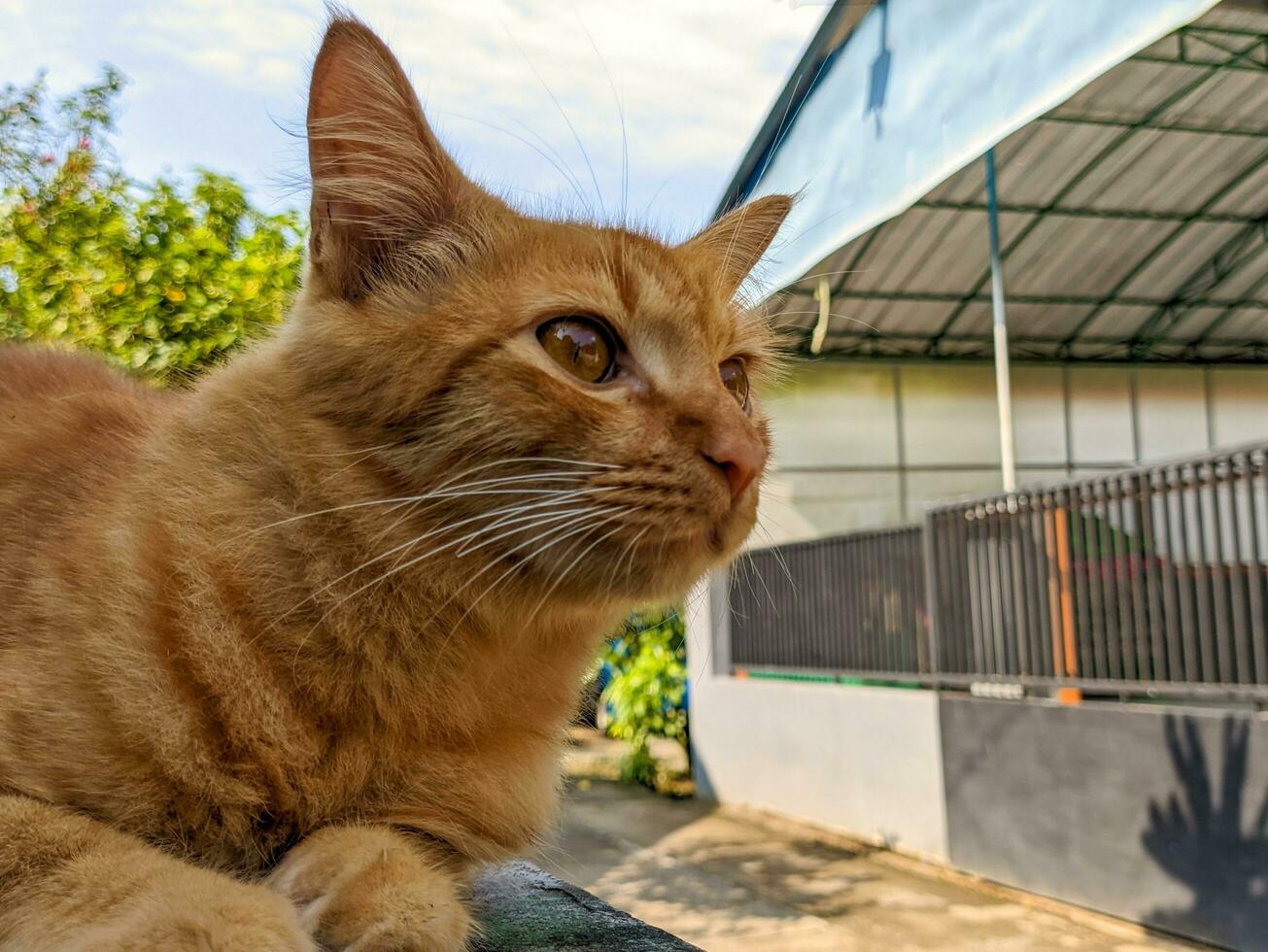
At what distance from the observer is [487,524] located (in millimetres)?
1405

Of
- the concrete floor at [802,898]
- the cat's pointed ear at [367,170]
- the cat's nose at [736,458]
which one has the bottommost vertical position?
the concrete floor at [802,898]

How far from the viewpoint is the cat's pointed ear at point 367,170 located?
151 cm

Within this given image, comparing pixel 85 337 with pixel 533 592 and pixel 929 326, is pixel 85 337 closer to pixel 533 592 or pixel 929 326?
pixel 533 592

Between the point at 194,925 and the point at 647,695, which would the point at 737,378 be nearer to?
the point at 194,925

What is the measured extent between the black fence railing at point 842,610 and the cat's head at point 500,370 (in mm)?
6915

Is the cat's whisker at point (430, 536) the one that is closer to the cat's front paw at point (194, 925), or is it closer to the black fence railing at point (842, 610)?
the cat's front paw at point (194, 925)

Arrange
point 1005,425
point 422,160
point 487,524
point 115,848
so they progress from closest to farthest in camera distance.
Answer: point 115,848 < point 487,524 < point 422,160 < point 1005,425

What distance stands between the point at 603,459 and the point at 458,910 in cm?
59

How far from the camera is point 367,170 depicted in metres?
1.56

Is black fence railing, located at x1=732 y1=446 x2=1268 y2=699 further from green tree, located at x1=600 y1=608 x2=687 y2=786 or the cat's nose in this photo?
the cat's nose

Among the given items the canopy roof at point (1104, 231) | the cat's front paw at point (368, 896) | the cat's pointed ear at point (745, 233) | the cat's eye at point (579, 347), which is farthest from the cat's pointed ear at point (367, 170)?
the canopy roof at point (1104, 231)

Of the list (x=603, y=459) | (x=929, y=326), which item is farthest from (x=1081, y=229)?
(x=603, y=459)

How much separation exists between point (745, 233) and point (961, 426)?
53.4ft

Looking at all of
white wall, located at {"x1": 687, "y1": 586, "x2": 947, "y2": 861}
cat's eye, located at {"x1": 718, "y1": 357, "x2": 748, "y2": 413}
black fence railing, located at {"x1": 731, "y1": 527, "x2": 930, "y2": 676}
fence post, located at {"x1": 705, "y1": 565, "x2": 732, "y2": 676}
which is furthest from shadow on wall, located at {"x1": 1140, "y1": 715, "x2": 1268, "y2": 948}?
fence post, located at {"x1": 705, "y1": 565, "x2": 732, "y2": 676}
